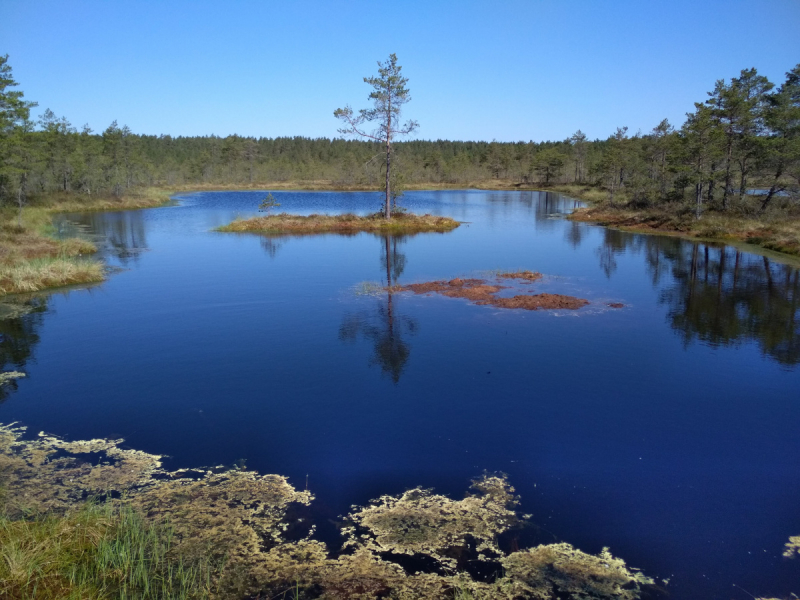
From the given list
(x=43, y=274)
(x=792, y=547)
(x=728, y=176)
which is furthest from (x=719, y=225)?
(x=43, y=274)

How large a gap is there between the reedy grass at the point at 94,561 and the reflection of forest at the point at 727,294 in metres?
14.6

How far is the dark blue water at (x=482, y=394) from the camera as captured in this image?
811 cm

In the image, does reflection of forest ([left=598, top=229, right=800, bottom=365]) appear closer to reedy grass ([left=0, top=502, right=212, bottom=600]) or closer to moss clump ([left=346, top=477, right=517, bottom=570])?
moss clump ([left=346, top=477, right=517, bottom=570])

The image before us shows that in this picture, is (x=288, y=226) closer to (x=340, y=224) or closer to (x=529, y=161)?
(x=340, y=224)

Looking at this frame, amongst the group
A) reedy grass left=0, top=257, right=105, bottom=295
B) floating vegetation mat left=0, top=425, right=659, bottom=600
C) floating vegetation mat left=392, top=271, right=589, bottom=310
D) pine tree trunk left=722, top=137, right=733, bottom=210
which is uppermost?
pine tree trunk left=722, top=137, right=733, bottom=210

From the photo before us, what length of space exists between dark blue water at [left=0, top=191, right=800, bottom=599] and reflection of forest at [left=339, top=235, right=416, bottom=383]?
10cm

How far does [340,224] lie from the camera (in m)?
45.2

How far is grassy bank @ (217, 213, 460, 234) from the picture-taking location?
43906 millimetres

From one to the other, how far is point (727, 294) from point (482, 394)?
47.4 ft

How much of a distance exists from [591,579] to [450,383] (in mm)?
6436

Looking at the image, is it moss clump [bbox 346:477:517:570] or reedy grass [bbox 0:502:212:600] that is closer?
reedy grass [bbox 0:502:212:600]

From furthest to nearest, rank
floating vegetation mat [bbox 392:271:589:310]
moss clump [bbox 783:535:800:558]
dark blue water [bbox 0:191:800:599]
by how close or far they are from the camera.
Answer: floating vegetation mat [bbox 392:271:589:310] → dark blue water [bbox 0:191:800:599] → moss clump [bbox 783:535:800:558]

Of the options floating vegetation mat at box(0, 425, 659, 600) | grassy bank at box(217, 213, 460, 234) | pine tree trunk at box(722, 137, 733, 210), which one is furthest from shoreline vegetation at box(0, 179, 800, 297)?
floating vegetation mat at box(0, 425, 659, 600)

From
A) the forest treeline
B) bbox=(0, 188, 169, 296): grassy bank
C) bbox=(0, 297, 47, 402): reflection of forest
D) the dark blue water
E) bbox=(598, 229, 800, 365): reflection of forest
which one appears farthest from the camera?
the forest treeline
